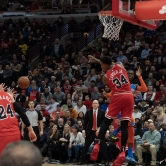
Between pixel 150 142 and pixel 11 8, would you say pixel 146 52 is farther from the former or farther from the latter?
pixel 11 8

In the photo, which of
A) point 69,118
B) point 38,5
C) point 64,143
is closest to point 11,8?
point 38,5

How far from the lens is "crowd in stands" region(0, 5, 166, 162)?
1343cm

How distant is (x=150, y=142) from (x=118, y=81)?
485 cm

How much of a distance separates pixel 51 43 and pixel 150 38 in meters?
6.00

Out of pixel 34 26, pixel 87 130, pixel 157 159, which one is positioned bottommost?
pixel 157 159

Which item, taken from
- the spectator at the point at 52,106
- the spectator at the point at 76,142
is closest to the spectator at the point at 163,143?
the spectator at the point at 76,142

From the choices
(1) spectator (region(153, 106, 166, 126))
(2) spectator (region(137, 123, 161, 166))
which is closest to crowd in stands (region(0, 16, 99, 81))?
(1) spectator (region(153, 106, 166, 126))

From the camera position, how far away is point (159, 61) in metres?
17.3

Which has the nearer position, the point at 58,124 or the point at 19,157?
the point at 19,157

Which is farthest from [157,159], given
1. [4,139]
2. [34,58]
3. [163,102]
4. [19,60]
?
[34,58]

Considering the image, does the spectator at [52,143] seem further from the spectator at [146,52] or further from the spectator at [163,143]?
the spectator at [146,52]

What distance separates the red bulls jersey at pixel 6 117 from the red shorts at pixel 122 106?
91.5 inches

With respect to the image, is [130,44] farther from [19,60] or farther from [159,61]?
[19,60]

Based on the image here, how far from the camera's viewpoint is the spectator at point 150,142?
12.3 m
